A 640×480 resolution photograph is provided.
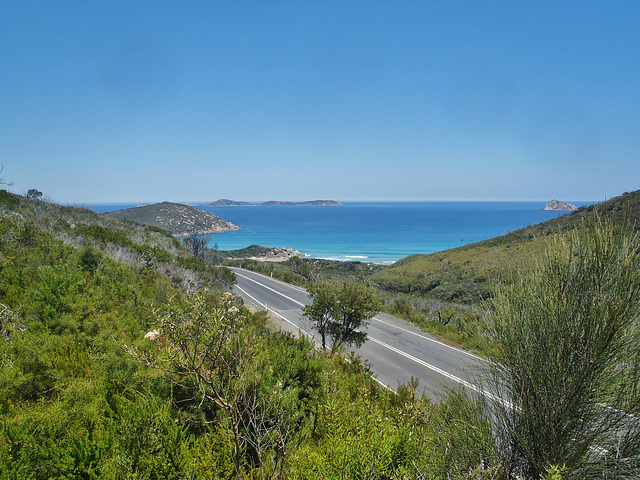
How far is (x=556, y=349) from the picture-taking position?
295cm

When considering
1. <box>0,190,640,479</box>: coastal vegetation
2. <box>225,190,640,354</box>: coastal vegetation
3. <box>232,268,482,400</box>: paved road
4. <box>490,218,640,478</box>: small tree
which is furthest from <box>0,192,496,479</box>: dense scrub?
<box>232,268,482,400</box>: paved road

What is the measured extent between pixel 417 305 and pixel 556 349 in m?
22.6

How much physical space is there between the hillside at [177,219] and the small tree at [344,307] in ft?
309

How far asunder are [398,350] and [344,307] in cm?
404

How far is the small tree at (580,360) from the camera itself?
2760mm

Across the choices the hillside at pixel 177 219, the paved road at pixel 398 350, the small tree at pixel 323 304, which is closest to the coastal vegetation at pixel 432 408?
the paved road at pixel 398 350

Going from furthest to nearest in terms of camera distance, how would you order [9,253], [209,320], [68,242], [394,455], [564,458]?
[68,242] < [9,253] < [394,455] < [564,458] < [209,320]

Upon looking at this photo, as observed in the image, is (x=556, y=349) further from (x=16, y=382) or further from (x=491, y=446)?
(x=16, y=382)

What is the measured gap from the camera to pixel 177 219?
376ft

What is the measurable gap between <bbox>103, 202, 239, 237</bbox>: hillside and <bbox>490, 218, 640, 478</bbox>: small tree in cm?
10279

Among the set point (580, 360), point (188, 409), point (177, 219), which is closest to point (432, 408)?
point (580, 360)

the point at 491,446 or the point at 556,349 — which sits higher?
the point at 556,349

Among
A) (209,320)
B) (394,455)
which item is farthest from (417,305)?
(209,320)

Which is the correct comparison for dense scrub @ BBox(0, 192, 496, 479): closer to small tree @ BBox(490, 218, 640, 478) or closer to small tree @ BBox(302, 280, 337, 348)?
small tree @ BBox(490, 218, 640, 478)
